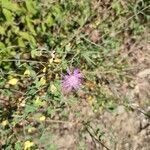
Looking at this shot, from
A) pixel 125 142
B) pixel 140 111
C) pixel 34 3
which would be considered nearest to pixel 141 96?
pixel 140 111

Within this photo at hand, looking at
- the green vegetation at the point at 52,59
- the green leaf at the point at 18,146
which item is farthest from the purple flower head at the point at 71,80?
the green leaf at the point at 18,146

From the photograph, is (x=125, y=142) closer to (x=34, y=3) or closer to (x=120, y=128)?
(x=120, y=128)

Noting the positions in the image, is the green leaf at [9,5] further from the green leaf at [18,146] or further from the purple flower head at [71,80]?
the green leaf at [18,146]

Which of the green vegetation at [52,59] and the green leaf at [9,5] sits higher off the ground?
the green leaf at [9,5]

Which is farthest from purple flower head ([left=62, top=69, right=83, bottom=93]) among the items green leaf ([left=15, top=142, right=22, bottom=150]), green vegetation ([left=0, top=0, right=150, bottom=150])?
green leaf ([left=15, top=142, right=22, bottom=150])

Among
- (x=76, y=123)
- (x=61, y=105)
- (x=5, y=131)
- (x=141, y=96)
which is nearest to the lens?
(x=5, y=131)

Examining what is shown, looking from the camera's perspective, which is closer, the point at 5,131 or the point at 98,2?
the point at 5,131

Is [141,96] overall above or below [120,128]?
above

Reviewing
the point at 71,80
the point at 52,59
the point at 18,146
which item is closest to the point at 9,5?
the point at 52,59
